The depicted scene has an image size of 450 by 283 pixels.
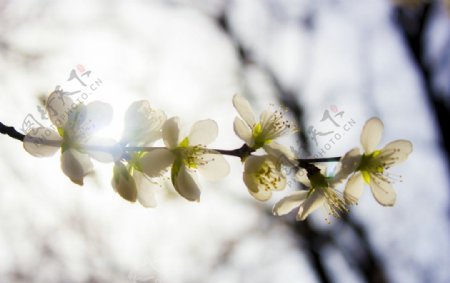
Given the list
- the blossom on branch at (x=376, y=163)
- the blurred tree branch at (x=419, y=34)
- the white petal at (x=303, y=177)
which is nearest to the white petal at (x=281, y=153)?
the white petal at (x=303, y=177)

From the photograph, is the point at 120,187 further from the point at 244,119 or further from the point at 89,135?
the point at 244,119

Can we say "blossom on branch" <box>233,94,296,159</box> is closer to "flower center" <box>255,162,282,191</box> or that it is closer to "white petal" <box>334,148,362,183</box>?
"flower center" <box>255,162,282,191</box>

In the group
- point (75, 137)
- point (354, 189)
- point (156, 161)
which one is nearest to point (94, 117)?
point (75, 137)

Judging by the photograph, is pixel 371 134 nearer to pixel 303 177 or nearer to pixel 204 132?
pixel 303 177

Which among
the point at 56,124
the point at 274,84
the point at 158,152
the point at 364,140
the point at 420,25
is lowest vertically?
the point at 364,140

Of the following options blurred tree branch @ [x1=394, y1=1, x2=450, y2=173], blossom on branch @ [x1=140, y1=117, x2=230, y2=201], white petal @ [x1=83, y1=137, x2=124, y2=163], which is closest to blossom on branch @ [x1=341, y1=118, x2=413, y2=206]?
blossom on branch @ [x1=140, y1=117, x2=230, y2=201]

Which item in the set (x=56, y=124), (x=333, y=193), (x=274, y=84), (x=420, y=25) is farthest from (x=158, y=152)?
(x=274, y=84)
